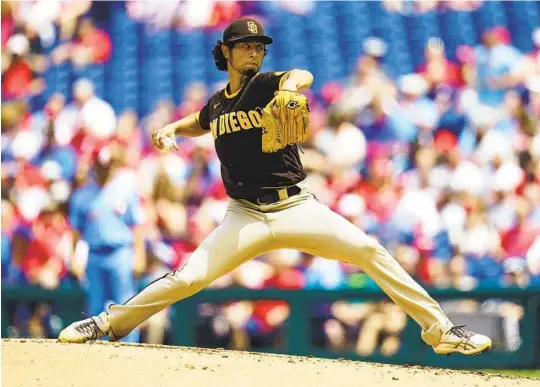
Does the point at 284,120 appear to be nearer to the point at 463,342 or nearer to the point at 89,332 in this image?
the point at 463,342

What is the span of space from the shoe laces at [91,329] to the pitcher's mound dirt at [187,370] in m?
0.09

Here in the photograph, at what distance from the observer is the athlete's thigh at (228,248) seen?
527cm

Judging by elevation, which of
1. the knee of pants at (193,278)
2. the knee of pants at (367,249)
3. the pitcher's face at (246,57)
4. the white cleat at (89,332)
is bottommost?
the white cleat at (89,332)

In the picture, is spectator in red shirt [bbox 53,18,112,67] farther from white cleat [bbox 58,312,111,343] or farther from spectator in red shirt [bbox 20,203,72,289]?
white cleat [bbox 58,312,111,343]

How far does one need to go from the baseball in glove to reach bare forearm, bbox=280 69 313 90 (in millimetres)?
33

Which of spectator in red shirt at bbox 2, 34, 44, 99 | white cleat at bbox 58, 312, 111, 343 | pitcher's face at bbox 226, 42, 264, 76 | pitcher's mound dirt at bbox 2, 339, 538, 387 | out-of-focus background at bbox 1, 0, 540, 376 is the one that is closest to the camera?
pitcher's mound dirt at bbox 2, 339, 538, 387

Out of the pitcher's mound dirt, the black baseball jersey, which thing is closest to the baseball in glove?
the black baseball jersey

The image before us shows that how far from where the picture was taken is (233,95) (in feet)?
17.7

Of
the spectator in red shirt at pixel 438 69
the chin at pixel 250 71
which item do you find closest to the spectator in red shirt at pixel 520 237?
the spectator in red shirt at pixel 438 69

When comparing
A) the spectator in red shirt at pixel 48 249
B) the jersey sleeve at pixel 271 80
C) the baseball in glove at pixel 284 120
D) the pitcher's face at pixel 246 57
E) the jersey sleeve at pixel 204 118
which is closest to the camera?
the baseball in glove at pixel 284 120

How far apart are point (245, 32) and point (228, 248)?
1033mm

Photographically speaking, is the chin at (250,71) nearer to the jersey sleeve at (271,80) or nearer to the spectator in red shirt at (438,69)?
the jersey sleeve at (271,80)

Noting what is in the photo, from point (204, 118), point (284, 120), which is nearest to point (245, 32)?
point (284, 120)

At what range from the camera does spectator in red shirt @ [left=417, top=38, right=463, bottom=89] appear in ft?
A: 32.3
